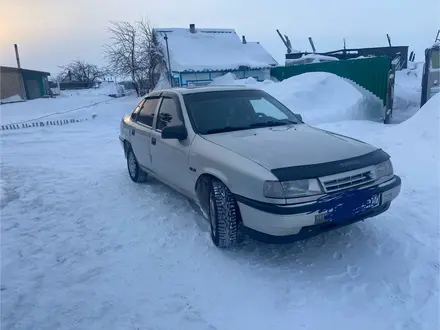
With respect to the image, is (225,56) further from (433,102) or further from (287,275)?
(287,275)

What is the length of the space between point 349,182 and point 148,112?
127 inches

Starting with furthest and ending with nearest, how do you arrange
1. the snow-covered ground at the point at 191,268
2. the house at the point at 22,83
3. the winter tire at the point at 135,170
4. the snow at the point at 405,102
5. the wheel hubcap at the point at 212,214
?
1. the house at the point at 22,83
2. the snow at the point at 405,102
3. the winter tire at the point at 135,170
4. the wheel hubcap at the point at 212,214
5. the snow-covered ground at the point at 191,268

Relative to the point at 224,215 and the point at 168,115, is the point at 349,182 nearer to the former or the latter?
the point at 224,215

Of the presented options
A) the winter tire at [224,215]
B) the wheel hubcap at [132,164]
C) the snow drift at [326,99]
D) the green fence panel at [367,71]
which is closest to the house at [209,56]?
the green fence panel at [367,71]

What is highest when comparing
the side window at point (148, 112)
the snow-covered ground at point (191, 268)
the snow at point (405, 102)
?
the side window at point (148, 112)

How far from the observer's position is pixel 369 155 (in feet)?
10.2

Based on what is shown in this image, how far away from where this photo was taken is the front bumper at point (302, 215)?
269 centimetres

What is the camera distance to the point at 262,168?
282cm

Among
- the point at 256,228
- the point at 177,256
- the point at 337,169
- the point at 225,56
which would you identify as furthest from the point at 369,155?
the point at 225,56

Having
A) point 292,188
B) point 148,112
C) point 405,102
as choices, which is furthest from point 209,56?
point 292,188

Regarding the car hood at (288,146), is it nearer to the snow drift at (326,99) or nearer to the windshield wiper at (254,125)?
the windshield wiper at (254,125)

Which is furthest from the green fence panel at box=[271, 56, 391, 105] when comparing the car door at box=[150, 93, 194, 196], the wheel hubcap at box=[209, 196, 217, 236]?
the wheel hubcap at box=[209, 196, 217, 236]

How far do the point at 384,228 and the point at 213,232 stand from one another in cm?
182

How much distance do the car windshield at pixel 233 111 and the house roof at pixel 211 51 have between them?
1910 cm
